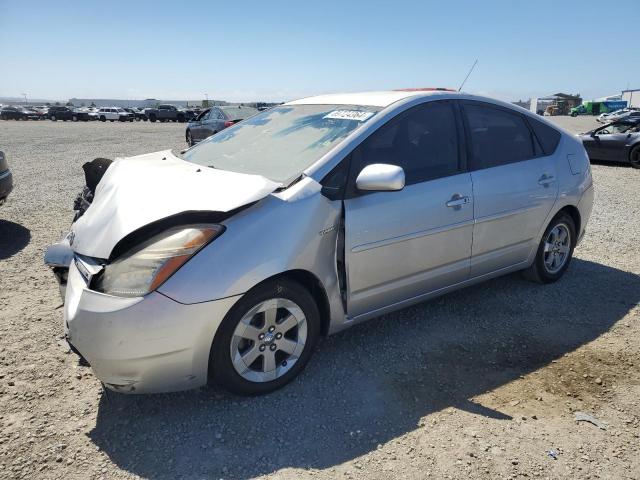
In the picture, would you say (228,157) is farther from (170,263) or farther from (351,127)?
(170,263)

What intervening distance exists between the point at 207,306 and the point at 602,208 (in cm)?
742

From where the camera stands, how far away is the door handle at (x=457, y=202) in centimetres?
338

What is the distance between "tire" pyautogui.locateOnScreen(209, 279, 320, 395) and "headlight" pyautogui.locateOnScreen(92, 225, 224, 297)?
0.38m

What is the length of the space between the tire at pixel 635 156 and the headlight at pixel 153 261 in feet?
44.0

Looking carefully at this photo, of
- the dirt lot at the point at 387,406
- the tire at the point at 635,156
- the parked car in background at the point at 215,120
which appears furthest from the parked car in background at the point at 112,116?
the dirt lot at the point at 387,406

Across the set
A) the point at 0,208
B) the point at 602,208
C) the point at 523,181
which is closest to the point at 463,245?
the point at 523,181

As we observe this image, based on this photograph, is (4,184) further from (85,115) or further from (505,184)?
(85,115)

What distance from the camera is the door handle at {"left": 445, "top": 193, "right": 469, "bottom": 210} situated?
3375mm

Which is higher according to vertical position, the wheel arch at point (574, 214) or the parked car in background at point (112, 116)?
the parked car in background at point (112, 116)

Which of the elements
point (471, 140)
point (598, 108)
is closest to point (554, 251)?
point (471, 140)

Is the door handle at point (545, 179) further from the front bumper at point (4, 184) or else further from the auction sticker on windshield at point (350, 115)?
Answer: the front bumper at point (4, 184)

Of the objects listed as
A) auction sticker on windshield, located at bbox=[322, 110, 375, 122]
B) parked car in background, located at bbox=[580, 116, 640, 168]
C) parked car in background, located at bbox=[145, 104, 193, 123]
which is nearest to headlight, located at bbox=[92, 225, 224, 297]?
auction sticker on windshield, located at bbox=[322, 110, 375, 122]

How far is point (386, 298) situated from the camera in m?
3.25

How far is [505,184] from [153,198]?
8.61 ft
